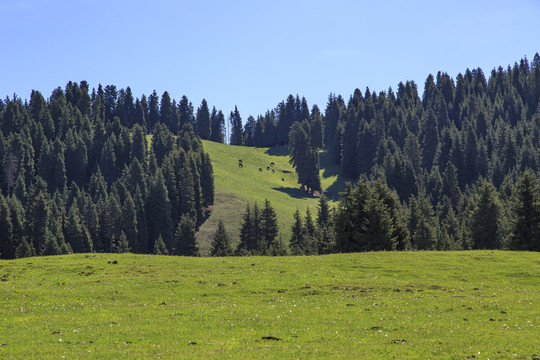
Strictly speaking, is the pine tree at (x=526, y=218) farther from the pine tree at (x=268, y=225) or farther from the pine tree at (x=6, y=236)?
the pine tree at (x=6, y=236)

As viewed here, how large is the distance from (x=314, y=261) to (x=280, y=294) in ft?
44.3

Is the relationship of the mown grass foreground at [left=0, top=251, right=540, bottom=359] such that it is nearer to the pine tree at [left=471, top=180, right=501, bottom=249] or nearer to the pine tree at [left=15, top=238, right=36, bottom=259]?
the pine tree at [left=471, top=180, right=501, bottom=249]

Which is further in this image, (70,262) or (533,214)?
(533,214)

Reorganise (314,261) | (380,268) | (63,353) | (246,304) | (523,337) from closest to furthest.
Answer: (63,353) → (523,337) → (246,304) → (380,268) → (314,261)

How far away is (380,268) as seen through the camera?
46.2m

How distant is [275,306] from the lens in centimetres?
Result: 3272

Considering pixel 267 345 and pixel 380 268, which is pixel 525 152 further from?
pixel 267 345

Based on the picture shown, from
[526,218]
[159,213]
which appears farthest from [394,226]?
[159,213]

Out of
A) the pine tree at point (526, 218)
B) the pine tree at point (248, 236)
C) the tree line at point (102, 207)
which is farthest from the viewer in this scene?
the pine tree at point (248, 236)

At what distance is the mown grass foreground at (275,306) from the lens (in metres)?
23.0

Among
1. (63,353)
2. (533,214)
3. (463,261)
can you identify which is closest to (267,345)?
(63,353)

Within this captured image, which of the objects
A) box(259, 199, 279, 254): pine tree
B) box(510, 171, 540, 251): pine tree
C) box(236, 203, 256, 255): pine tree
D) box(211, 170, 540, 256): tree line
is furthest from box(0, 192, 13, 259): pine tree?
box(510, 171, 540, 251): pine tree

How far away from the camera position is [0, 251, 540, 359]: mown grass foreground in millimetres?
22984

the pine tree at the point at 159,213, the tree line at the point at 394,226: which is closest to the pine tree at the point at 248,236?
the tree line at the point at 394,226
